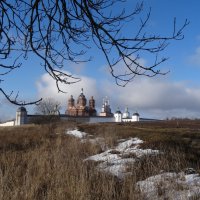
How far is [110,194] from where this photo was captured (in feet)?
19.5

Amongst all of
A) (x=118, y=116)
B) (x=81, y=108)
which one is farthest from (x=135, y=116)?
(x=81, y=108)

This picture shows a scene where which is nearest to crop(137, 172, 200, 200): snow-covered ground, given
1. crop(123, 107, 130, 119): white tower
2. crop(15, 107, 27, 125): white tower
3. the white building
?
crop(15, 107, 27, 125): white tower

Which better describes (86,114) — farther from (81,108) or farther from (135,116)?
(135,116)

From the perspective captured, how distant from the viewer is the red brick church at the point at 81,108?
7975cm

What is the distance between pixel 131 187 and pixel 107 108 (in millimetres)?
79386

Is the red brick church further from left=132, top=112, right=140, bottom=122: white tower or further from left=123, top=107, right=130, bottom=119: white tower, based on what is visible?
left=132, top=112, right=140, bottom=122: white tower

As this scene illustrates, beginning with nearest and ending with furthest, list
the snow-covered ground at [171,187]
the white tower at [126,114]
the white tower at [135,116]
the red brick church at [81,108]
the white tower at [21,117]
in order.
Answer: the snow-covered ground at [171,187] → the white tower at [21,117] → the white tower at [135,116] → the white tower at [126,114] → the red brick church at [81,108]

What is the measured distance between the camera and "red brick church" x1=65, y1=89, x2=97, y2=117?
79750 millimetres

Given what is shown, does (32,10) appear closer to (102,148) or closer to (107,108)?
(102,148)

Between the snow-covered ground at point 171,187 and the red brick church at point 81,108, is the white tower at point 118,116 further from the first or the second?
the snow-covered ground at point 171,187

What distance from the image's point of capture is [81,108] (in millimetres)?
80312

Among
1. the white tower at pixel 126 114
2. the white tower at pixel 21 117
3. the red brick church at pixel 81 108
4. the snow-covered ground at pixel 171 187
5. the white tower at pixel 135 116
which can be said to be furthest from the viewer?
the red brick church at pixel 81 108

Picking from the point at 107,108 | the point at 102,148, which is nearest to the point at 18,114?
the point at 107,108

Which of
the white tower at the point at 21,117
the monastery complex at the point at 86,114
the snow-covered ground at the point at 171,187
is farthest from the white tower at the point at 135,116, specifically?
the snow-covered ground at the point at 171,187
